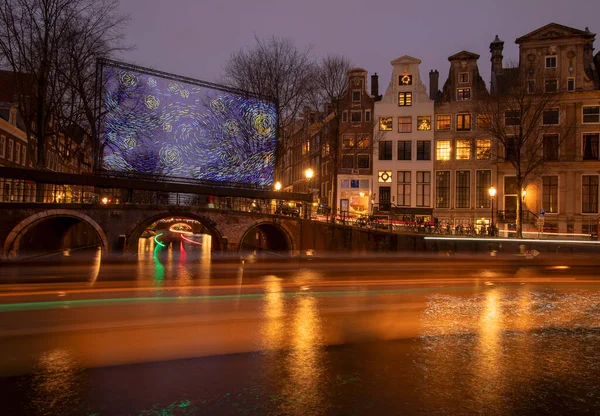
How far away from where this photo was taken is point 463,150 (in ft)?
167

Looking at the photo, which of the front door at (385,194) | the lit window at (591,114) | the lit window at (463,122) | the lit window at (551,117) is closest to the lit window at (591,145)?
the lit window at (591,114)

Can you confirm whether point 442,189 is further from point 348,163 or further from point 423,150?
point 348,163

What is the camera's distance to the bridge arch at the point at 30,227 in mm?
30719

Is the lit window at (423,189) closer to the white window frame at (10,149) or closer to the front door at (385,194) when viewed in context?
the front door at (385,194)

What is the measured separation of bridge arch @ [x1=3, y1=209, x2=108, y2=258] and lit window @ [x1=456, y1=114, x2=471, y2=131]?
33.0 m

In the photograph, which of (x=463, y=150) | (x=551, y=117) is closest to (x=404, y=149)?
(x=463, y=150)

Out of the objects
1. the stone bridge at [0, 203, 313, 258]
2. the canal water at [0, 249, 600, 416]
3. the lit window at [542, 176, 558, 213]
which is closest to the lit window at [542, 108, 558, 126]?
the lit window at [542, 176, 558, 213]

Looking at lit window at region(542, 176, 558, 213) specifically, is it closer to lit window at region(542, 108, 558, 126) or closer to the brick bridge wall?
lit window at region(542, 108, 558, 126)

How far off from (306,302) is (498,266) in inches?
520

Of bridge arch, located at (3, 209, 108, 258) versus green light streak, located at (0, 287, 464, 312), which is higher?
bridge arch, located at (3, 209, 108, 258)

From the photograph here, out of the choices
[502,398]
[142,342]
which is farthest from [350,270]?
[502,398]

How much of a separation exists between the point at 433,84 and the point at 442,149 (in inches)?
288

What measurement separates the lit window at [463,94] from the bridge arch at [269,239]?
21.7 metres

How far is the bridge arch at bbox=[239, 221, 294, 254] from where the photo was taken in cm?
3934
